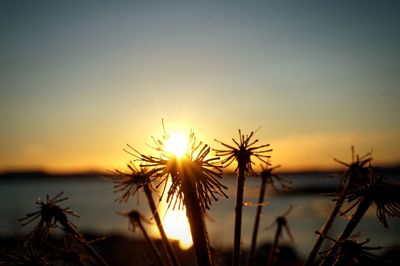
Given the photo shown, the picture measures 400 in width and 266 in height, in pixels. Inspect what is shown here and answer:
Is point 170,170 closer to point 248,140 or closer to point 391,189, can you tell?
point 248,140

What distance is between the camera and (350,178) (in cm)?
330

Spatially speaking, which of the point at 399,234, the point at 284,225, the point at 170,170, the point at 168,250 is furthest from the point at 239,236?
the point at 399,234

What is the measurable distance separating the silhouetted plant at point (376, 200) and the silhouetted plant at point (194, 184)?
2.21 ft

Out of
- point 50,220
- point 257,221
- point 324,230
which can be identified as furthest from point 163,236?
point 324,230

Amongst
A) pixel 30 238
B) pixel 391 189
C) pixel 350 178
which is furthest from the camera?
pixel 350 178

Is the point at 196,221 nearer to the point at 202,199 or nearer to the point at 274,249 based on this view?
the point at 202,199

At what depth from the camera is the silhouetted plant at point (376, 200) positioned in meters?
2.24

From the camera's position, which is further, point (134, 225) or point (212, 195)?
point (134, 225)

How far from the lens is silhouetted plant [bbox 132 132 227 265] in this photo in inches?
84.6

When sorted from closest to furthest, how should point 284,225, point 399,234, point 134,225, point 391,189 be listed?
point 391,189 < point 134,225 < point 284,225 < point 399,234

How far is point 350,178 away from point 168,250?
153 centimetres

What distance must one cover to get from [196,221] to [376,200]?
954mm

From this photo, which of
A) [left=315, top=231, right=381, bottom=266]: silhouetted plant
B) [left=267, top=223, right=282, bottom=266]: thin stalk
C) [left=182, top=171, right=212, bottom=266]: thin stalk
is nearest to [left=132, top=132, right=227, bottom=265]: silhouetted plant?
[left=182, top=171, right=212, bottom=266]: thin stalk

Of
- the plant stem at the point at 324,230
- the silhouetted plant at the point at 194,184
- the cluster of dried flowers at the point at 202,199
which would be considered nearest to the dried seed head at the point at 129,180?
the cluster of dried flowers at the point at 202,199
